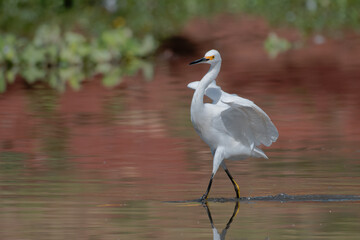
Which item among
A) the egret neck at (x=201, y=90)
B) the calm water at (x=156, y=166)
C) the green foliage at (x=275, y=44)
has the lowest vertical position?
the green foliage at (x=275, y=44)

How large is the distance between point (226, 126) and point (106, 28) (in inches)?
737

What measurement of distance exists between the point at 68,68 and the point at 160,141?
11.3 meters

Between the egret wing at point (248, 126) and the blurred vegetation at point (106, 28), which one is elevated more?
the egret wing at point (248, 126)

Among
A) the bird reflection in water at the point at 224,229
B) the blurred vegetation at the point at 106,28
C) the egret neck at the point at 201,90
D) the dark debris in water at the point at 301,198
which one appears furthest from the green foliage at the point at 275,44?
the bird reflection in water at the point at 224,229

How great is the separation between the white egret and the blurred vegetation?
9.57 m

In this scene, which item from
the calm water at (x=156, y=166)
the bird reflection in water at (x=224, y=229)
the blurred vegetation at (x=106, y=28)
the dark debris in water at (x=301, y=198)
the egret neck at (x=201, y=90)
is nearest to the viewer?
the bird reflection in water at (x=224, y=229)

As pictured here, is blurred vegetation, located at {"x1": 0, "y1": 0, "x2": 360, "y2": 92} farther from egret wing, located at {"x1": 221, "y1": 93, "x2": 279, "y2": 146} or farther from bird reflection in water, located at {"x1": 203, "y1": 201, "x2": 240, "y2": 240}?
bird reflection in water, located at {"x1": 203, "y1": 201, "x2": 240, "y2": 240}

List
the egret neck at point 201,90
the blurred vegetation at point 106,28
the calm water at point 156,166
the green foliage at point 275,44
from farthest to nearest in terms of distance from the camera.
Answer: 1. the green foliage at point 275,44
2. the blurred vegetation at point 106,28
3. the egret neck at point 201,90
4. the calm water at point 156,166

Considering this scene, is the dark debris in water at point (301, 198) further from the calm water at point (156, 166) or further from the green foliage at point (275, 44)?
the green foliage at point (275, 44)

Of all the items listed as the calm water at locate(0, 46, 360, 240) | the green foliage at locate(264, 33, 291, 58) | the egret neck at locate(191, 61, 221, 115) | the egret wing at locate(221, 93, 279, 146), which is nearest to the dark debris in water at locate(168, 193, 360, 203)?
the calm water at locate(0, 46, 360, 240)

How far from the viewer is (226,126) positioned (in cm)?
848

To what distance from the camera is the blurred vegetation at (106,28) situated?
22.1 m

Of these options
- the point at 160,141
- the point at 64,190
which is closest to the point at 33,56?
the point at 160,141

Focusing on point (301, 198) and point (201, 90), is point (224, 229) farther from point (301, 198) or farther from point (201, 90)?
point (201, 90)
